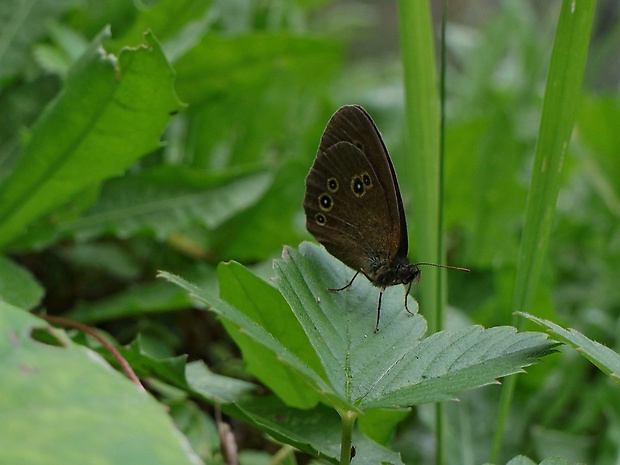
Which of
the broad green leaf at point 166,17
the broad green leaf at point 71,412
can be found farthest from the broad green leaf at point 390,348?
the broad green leaf at point 166,17

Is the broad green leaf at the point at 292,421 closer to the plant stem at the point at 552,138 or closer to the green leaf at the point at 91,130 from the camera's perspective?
the plant stem at the point at 552,138

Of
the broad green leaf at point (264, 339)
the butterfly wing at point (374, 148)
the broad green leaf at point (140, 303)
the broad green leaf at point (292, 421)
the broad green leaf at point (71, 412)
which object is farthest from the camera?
the broad green leaf at point (140, 303)

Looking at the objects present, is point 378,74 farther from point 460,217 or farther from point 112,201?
point 112,201

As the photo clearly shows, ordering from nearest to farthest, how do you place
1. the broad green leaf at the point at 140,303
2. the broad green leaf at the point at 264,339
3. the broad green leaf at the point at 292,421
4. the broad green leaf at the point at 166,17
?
the broad green leaf at the point at 264,339, the broad green leaf at the point at 292,421, the broad green leaf at the point at 140,303, the broad green leaf at the point at 166,17

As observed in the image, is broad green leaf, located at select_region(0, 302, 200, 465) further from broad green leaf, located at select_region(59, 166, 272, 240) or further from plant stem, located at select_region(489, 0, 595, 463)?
broad green leaf, located at select_region(59, 166, 272, 240)

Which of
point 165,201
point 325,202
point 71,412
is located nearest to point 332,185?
point 325,202

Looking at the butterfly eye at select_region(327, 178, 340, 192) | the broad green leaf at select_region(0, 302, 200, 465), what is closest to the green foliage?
the broad green leaf at select_region(0, 302, 200, 465)
